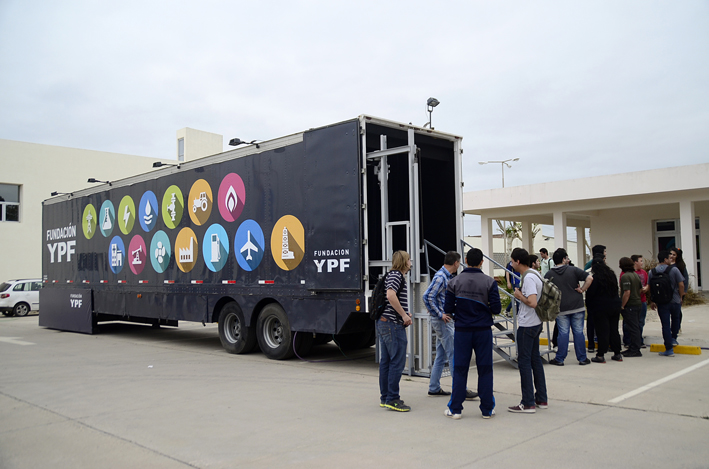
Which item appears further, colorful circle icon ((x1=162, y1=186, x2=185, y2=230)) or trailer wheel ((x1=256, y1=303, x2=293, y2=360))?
colorful circle icon ((x1=162, y1=186, x2=185, y2=230))

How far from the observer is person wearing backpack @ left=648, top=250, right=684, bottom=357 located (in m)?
9.29

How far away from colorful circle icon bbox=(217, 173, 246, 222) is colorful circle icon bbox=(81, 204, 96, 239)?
19.4ft

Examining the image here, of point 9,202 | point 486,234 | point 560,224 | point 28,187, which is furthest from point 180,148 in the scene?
point 560,224

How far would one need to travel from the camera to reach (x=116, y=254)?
14109 mm

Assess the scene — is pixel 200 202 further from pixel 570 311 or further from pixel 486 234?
pixel 486 234

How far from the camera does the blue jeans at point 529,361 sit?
594 cm

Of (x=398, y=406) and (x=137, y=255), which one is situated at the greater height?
(x=137, y=255)

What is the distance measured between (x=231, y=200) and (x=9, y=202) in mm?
22083

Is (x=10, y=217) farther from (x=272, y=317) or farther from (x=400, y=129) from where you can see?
(x=400, y=129)

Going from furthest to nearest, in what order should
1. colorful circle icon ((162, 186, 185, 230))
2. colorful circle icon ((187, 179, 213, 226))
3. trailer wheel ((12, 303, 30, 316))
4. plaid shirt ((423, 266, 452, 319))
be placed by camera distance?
trailer wheel ((12, 303, 30, 316))
colorful circle icon ((162, 186, 185, 230))
colorful circle icon ((187, 179, 213, 226))
plaid shirt ((423, 266, 452, 319))

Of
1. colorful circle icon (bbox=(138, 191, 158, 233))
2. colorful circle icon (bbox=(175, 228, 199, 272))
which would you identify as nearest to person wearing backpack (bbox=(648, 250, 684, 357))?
colorful circle icon (bbox=(175, 228, 199, 272))

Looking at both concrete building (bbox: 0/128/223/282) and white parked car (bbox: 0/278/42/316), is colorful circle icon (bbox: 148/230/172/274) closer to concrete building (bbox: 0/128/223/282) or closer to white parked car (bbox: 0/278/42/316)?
white parked car (bbox: 0/278/42/316)

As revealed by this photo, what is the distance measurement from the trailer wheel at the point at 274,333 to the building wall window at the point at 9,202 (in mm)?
22895

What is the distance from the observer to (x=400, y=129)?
931 centimetres
